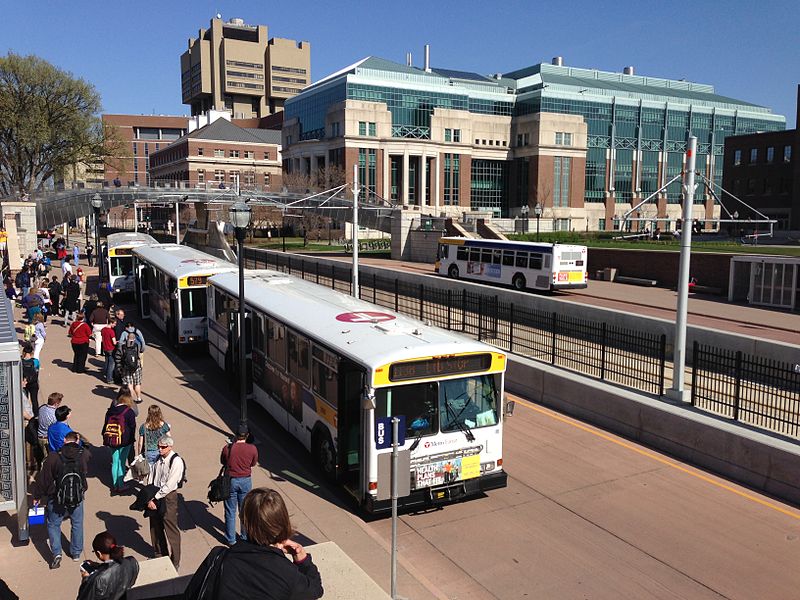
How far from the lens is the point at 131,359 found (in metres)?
14.6

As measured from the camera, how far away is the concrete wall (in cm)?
1073

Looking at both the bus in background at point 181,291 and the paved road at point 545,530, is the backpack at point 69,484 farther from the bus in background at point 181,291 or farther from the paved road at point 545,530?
the bus in background at point 181,291

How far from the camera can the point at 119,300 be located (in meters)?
30.6

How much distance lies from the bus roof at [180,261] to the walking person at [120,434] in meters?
9.19

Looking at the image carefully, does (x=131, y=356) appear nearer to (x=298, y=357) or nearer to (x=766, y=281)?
(x=298, y=357)

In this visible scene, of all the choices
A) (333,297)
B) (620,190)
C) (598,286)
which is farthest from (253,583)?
(620,190)

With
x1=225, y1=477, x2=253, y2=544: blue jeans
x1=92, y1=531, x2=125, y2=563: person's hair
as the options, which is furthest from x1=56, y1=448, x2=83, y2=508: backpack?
x1=92, y1=531, x2=125, y2=563: person's hair

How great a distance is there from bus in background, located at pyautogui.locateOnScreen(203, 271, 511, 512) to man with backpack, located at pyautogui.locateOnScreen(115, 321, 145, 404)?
463 centimetres

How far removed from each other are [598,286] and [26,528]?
117ft

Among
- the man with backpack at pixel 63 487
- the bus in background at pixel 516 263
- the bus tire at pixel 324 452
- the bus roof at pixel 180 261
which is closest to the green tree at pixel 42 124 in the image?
the bus in background at pixel 516 263

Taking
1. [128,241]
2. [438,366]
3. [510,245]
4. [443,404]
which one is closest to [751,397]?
[443,404]

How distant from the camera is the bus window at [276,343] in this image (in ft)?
42.1

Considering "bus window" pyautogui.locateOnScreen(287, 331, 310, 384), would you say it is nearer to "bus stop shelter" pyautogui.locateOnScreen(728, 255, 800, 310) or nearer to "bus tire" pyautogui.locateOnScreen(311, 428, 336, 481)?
"bus tire" pyautogui.locateOnScreen(311, 428, 336, 481)

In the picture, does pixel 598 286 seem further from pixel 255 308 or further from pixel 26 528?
pixel 26 528
